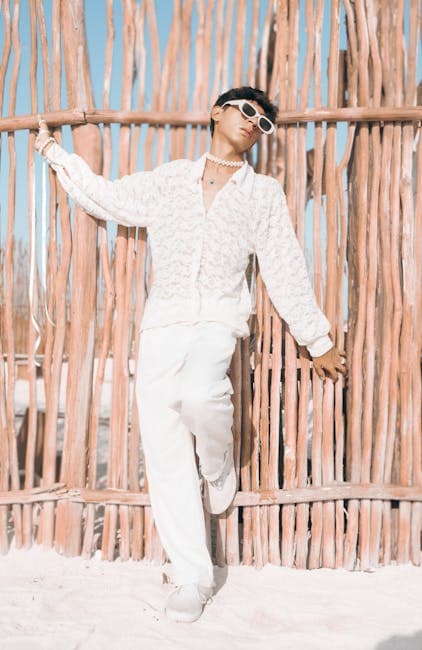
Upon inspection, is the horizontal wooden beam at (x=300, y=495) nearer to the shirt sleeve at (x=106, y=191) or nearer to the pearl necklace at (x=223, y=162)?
the shirt sleeve at (x=106, y=191)

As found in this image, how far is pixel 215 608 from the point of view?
A: 7.93 ft

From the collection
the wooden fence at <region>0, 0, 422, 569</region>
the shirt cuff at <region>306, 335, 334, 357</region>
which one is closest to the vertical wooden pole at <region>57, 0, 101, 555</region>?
the wooden fence at <region>0, 0, 422, 569</region>

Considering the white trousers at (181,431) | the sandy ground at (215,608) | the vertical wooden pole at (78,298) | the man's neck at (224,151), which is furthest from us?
the vertical wooden pole at (78,298)

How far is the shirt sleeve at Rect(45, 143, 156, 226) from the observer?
2.67m

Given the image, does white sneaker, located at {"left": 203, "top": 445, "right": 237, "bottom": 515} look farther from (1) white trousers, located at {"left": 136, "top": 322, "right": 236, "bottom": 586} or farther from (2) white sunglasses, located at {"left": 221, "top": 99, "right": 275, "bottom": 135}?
(2) white sunglasses, located at {"left": 221, "top": 99, "right": 275, "bottom": 135}

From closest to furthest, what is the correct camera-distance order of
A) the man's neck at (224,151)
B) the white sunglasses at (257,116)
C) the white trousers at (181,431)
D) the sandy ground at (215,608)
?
the sandy ground at (215,608)
the white trousers at (181,431)
the white sunglasses at (257,116)
the man's neck at (224,151)

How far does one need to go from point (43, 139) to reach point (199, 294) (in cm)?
101

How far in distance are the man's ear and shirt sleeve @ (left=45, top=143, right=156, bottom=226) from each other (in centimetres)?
34

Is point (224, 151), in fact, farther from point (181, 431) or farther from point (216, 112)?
point (181, 431)

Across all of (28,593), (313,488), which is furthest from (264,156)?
(28,593)

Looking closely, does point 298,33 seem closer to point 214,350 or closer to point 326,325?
point 326,325

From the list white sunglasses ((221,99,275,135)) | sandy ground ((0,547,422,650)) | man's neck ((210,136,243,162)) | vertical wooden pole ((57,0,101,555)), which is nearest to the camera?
sandy ground ((0,547,422,650))

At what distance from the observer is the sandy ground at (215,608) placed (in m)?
2.15

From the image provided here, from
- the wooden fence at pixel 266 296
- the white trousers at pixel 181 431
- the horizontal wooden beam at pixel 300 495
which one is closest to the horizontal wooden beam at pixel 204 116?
the wooden fence at pixel 266 296
